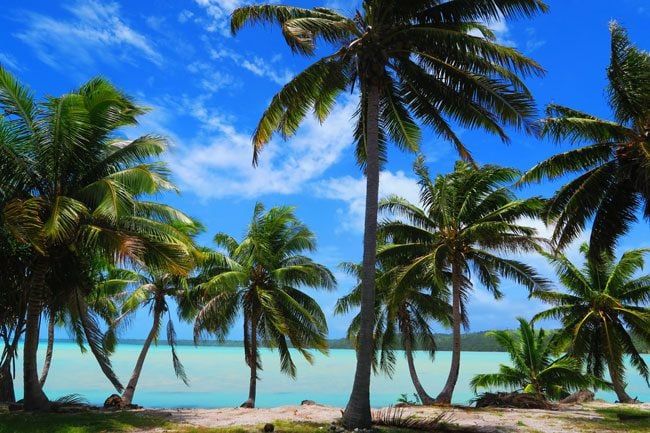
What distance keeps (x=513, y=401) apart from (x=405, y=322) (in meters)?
8.51

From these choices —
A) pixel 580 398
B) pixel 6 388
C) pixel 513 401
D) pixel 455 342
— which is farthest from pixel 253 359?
Result: pixel 580 398

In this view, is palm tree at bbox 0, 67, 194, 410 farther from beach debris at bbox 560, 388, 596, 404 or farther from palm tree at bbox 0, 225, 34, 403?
beach debris at bbox 560, 388, 596, 404

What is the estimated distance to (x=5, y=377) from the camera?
1905 centimetres

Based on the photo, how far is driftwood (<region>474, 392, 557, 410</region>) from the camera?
1931 centimetres

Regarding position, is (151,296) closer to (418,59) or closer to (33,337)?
(33,337)

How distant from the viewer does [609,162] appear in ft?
57.4

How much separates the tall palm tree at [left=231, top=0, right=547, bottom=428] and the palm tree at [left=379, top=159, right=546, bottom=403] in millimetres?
5465

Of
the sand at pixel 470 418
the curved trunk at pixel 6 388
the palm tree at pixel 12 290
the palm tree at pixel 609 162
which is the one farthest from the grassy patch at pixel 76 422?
the palm tree at pixel 609 162

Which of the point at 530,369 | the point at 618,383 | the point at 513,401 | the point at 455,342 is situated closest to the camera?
the point at 513,401

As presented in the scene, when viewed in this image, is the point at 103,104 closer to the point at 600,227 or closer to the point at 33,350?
the point at 33,350

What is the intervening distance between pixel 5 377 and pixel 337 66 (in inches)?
→ 621

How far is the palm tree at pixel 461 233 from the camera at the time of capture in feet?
66.0

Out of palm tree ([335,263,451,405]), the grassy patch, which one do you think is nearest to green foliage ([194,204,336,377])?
palm tree ([335,263,451,405])

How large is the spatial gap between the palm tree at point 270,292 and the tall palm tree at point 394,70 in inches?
376
